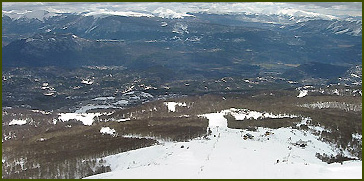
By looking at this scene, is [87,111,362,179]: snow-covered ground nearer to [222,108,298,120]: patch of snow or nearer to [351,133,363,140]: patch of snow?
[351,133,363,140]: patch of snow

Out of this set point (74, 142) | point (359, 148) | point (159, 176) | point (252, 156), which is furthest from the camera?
point (74, 142)

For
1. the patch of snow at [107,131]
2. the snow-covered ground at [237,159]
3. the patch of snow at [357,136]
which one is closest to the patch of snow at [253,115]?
the patch of snow at [357,136]

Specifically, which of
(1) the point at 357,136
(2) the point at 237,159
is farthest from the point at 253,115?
(2) the point at 237,159

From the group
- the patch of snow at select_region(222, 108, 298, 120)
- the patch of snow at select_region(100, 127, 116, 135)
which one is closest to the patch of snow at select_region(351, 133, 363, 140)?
the patch of snow at select_region(222, 108, 298, 120)

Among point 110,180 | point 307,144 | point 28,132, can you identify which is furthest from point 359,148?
point 28,132

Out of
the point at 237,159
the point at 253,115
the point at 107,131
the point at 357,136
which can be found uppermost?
the point at 237,159

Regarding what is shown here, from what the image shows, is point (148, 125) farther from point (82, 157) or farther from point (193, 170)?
point (193, 170)

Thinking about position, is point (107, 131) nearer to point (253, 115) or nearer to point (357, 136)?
point (253, 115)

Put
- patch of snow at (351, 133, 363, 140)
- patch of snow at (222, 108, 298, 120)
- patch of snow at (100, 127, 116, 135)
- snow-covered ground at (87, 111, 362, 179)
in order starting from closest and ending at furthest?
snow-covered ground at (87, 111, 362, 179) < patch of snow at (351, 133, 363, 140) < patch of snow at (100, 127, 116, 135) < patch of snow at (222, 108, 298, 120)

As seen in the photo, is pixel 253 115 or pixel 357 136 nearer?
pixel 357 136
